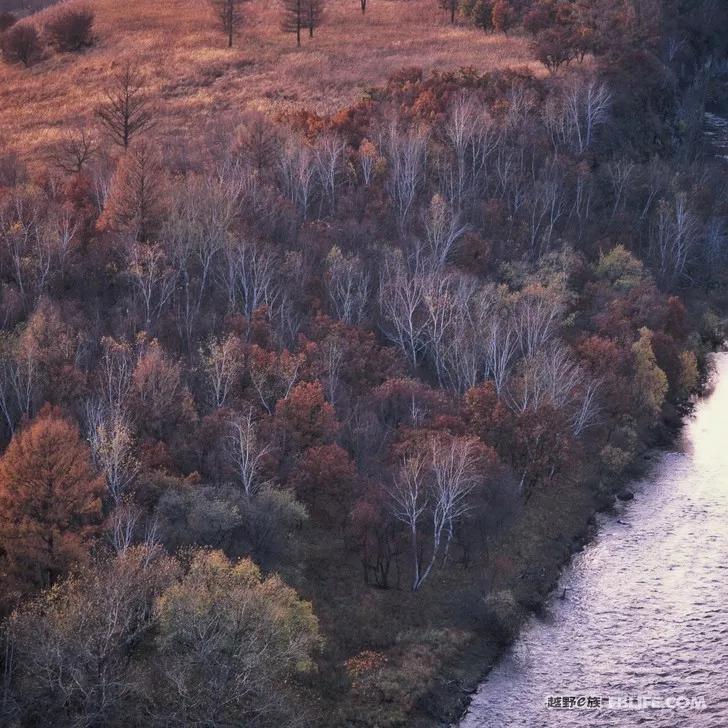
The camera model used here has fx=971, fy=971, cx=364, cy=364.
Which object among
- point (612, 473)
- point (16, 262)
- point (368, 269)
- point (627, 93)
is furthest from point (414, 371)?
point (627, 93)

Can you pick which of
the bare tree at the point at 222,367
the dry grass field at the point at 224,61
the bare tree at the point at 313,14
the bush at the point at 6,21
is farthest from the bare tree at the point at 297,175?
the bush at the point at 6,21

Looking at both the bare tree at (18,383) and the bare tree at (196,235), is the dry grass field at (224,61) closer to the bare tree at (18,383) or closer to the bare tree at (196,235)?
the bare tree at (196,235)

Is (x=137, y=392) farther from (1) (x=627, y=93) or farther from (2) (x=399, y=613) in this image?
(1) (x=627, y=93)

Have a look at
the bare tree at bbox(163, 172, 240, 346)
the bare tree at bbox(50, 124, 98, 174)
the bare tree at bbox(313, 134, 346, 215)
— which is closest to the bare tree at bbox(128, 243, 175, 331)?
the bare tree at bbox(163, 172, 240, 346)

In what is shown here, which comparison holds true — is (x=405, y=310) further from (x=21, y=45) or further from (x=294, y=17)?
(x=21, y=45)

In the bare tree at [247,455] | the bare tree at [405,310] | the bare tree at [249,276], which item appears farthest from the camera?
the bare tree at [249,276]
